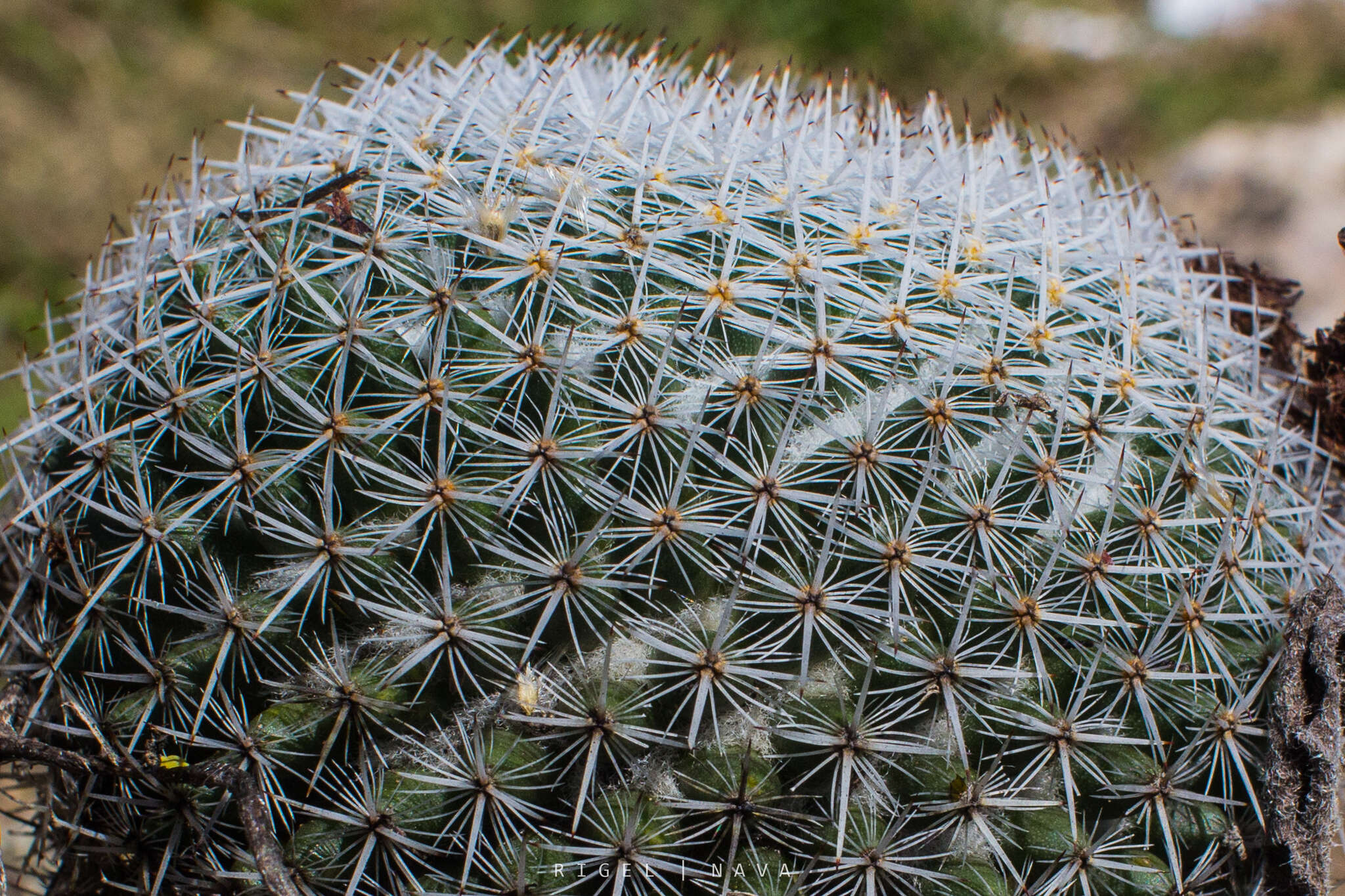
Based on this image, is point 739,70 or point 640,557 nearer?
point 640,557

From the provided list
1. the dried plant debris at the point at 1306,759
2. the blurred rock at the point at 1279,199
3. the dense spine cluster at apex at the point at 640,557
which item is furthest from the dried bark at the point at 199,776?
the blurred rock at the point at 1279,199

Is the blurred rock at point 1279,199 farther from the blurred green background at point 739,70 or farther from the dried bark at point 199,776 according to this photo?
the dried bark at point 199,776

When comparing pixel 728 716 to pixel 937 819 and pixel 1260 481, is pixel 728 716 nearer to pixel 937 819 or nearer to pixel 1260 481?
pixel 937 819

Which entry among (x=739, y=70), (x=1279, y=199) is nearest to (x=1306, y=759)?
(x=1279, y=199)

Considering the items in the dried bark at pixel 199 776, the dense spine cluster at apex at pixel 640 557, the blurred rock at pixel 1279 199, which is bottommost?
the dried bark at pixel 199 776

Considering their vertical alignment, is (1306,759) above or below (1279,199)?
below

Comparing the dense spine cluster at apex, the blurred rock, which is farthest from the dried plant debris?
the blurred rock

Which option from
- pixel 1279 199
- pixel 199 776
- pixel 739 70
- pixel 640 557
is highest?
pixel 739 70

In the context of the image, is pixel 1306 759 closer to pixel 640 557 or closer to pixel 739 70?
pixel 640 557
